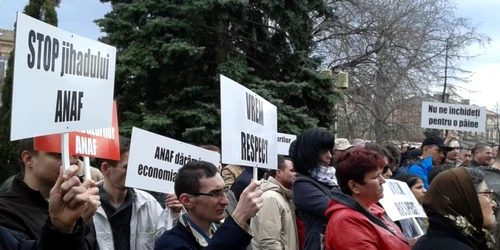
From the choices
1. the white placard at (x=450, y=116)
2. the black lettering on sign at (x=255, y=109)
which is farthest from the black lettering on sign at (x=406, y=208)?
the white placard at (x=450, y=116)

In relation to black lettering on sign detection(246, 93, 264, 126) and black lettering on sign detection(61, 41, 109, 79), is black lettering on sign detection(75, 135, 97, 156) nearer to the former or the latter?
black lettering on sign detection(61, 41, 109, 79)

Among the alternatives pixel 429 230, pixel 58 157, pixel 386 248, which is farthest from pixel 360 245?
pixel 58 157

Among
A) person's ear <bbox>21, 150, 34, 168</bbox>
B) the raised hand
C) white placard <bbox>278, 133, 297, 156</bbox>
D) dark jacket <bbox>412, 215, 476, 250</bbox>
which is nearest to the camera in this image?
the raised hand

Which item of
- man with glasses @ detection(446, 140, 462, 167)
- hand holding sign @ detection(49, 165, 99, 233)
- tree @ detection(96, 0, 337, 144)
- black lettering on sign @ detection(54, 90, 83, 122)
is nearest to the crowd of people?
hand holding sign @ detection(49, 165, 99, 233)

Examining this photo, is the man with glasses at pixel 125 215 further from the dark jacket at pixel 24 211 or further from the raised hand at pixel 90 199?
the raised hand at pixel 90 199

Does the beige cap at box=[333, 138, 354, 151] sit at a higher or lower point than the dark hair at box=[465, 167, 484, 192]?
higher

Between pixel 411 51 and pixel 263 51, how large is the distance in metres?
9.62

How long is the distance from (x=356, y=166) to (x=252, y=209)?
1.05m

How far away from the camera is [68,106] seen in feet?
10.0

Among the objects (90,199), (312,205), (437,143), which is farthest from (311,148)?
(437,143)

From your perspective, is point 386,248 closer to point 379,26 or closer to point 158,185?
point 158,185

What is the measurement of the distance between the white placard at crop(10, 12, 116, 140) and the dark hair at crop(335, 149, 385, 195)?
164 cm

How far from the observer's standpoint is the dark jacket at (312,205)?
198 inches

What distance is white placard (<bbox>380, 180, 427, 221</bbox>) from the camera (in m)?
5.22
